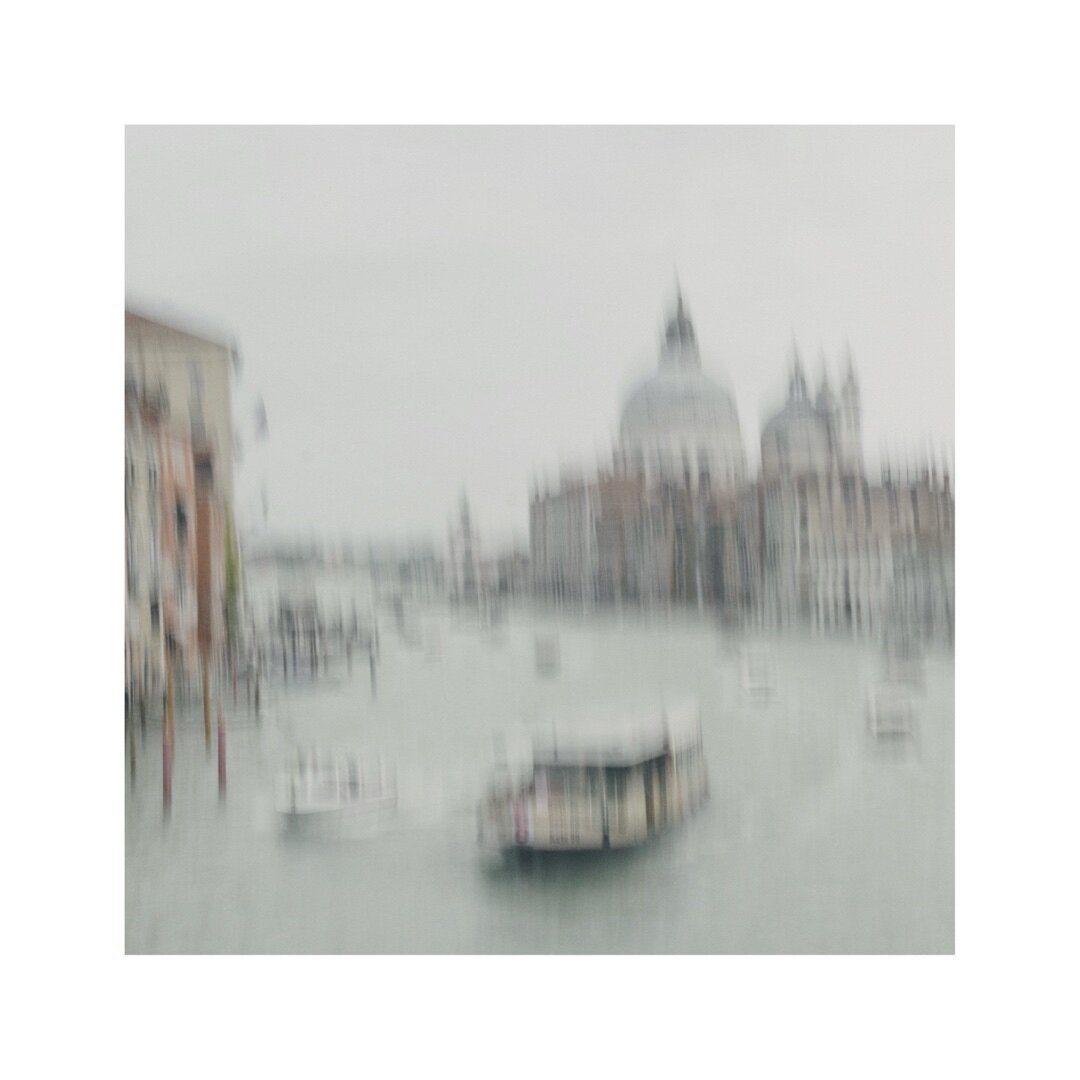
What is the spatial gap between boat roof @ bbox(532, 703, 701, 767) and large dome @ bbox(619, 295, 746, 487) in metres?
0.78

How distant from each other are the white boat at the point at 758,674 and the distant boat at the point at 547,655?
605 millimetres

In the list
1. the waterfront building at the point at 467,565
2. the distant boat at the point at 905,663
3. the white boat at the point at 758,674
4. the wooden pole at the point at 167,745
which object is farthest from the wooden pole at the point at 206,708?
the distant boat at the point at 905,663

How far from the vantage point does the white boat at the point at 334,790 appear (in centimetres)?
338

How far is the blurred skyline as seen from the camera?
3408mm

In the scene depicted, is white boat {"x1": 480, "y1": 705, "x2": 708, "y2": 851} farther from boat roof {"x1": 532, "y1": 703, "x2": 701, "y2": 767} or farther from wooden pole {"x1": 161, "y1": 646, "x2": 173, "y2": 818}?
wooden pole {"x1": 161, "y1": 646, "x2": 173, "y2": 818}

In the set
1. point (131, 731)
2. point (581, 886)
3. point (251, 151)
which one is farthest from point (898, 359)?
point (131, 731)

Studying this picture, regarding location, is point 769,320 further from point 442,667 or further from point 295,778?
point 295,778

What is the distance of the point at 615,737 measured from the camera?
3.38 metres

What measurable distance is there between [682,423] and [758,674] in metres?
0.86

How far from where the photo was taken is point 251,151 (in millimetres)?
3412

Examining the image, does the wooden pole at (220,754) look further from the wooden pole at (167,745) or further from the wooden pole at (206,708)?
the wooden pole at (167,745)

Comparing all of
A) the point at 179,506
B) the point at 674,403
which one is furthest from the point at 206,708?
the point at 674,403

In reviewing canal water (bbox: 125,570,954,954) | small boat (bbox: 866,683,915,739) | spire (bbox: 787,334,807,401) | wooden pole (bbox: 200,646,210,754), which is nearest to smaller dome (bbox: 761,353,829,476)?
spire (bbox: 787,334,807,401)

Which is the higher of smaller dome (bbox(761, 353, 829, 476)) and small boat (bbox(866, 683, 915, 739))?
smaller dome (bbox(761, 353, 829, 476))
